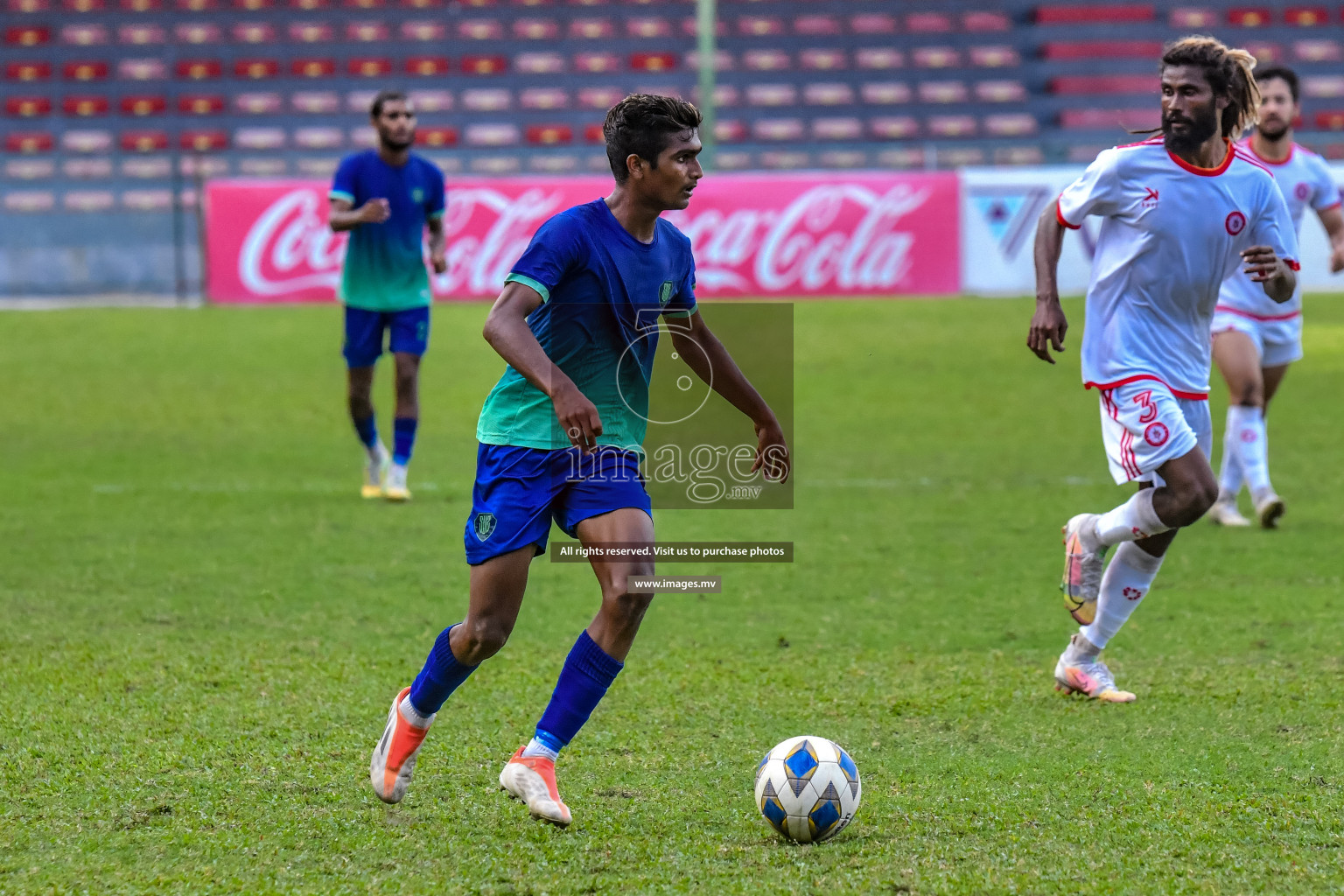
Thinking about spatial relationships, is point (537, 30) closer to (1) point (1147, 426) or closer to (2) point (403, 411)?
(2) point (403, 411)

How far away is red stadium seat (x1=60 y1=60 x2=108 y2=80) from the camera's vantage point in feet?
97.3

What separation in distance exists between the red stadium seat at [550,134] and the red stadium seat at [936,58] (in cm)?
665

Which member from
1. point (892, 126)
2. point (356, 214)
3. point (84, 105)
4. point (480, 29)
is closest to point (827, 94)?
point (892, 126)

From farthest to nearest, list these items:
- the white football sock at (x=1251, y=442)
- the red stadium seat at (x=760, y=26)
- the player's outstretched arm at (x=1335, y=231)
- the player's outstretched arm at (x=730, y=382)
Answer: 1. the red stadium seat at (x=760, y=26)
2. the white football sock at (x=1251, y=442)
3. the player's outstretched arm at (x=1335, y=231)
4. the player's outstretched arm at (x=730, y=382)

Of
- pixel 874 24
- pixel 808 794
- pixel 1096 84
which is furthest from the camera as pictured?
pixel 874 24

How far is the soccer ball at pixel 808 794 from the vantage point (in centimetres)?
374

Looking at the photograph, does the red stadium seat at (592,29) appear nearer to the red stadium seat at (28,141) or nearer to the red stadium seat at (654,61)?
the red stadium seat at (654,61)

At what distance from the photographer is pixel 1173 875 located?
346cm

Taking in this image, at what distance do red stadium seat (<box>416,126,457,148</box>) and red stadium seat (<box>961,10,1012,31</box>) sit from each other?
9.71 meters

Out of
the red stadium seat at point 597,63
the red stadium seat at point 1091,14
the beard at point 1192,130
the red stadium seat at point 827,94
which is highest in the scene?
the red stadium seat at point 1091,14

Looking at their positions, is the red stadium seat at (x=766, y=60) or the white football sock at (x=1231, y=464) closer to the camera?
the white football sock at (x=1231, y=464)

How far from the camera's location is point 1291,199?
838cm

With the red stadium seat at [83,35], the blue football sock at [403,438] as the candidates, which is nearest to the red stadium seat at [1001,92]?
the red stadium seat at [83,35]

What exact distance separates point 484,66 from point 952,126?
28.4ft
